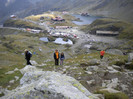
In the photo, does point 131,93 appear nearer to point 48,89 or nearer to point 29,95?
point 48,89

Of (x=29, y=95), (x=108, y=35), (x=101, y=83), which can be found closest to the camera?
(x=29, y=95)

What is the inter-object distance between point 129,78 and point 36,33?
14000 centimetres

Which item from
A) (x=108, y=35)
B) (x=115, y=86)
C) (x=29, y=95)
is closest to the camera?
(x=29, y=95)

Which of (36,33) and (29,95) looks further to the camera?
(36,33)

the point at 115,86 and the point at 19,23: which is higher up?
the point at 19,23

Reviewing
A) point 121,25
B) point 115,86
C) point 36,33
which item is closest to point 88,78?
point 115,86

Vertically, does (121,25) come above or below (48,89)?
above

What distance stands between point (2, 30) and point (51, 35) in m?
94.6

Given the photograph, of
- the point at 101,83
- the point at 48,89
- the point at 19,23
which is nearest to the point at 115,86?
the point at 101,83

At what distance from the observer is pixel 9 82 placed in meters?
13.0

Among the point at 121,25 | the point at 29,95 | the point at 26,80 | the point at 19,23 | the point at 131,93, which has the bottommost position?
the point at 131,93

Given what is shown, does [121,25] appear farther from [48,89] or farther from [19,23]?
[19,23]

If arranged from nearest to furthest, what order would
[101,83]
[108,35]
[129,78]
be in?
[101,83] < [129,78] < [108,35]

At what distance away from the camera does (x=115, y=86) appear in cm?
1160
